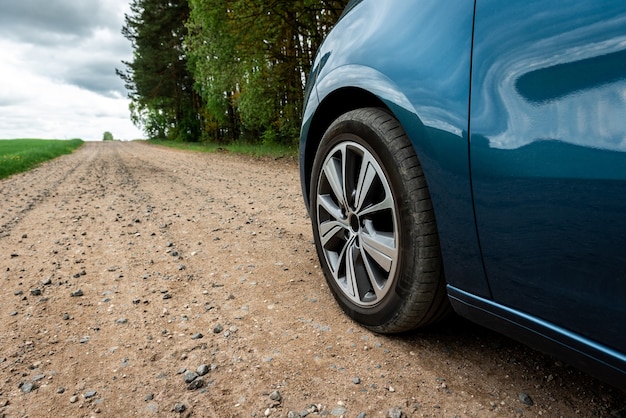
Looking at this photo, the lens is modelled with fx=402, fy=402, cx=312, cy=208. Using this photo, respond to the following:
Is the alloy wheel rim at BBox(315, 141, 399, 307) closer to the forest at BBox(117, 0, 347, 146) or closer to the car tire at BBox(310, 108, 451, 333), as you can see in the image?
the car tire at BBox(310, 108, 451, 333)

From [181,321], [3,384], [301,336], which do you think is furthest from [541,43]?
[3,384]

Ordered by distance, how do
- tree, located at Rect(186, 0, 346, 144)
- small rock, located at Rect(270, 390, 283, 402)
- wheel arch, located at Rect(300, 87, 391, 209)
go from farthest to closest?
tree, located at Rect(186, 0, 346, 144) < wheel arch, located at Rect(300, 87, 391, 209) < small rock, located at Rect(270, 390, 283, 402)

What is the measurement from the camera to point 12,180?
8.95 metres

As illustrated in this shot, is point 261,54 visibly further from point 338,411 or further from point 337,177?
point 338,411

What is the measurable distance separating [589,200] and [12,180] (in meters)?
10.9

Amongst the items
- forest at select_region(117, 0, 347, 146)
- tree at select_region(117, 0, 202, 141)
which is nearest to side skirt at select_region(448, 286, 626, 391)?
forest at select_region(117, 0, 347, 146)

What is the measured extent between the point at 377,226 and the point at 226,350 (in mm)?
876

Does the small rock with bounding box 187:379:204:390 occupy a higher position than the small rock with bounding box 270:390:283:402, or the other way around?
the small rock with bounding box 187:379:204:390

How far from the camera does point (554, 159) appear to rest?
99 cm

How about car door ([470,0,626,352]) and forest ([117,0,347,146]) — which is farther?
forest ([117,0,347,146])

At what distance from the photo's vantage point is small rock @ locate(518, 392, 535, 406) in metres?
1.39

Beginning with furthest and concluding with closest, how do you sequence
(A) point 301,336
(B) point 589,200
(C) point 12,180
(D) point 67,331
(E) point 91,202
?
(C) point 12,180 < (E) point 91,202 < (D) point 67,331 < (A) point 301,336 < (B) point 589,200

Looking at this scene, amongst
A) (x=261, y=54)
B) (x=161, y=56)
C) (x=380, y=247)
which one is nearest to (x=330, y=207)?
(x=380, y=247)

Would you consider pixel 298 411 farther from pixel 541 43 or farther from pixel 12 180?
pixel 12 180
